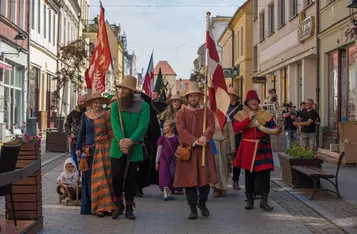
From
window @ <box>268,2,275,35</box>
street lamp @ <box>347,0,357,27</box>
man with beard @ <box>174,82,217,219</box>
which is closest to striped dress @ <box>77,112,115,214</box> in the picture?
man with beard @ <box>174,82,217,219</box>

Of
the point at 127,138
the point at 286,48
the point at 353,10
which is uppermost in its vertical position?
the point at 286,48

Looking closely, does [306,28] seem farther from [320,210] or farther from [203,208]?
[203,208]

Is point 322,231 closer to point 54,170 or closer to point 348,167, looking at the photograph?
point 348,167

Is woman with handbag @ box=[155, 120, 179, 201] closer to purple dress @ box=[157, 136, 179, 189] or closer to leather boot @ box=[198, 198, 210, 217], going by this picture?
purple dress @ box=[157, 136, 179, 189]

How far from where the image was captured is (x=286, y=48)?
25.6 m

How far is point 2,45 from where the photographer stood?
72.8ft

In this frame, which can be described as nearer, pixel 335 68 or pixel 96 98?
pixel 96 98

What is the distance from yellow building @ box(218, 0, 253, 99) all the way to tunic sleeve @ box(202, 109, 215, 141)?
31.6 m

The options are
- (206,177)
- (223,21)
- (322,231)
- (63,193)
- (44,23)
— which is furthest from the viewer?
(223,21)

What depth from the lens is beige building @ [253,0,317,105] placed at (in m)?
22.0

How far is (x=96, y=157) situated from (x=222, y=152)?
9.33ft

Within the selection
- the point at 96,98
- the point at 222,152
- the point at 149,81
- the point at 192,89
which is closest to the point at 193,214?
the point at 192,89

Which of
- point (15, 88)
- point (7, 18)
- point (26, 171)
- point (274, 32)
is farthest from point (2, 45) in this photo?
point (26, 171)

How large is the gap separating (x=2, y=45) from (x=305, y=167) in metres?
16.1
